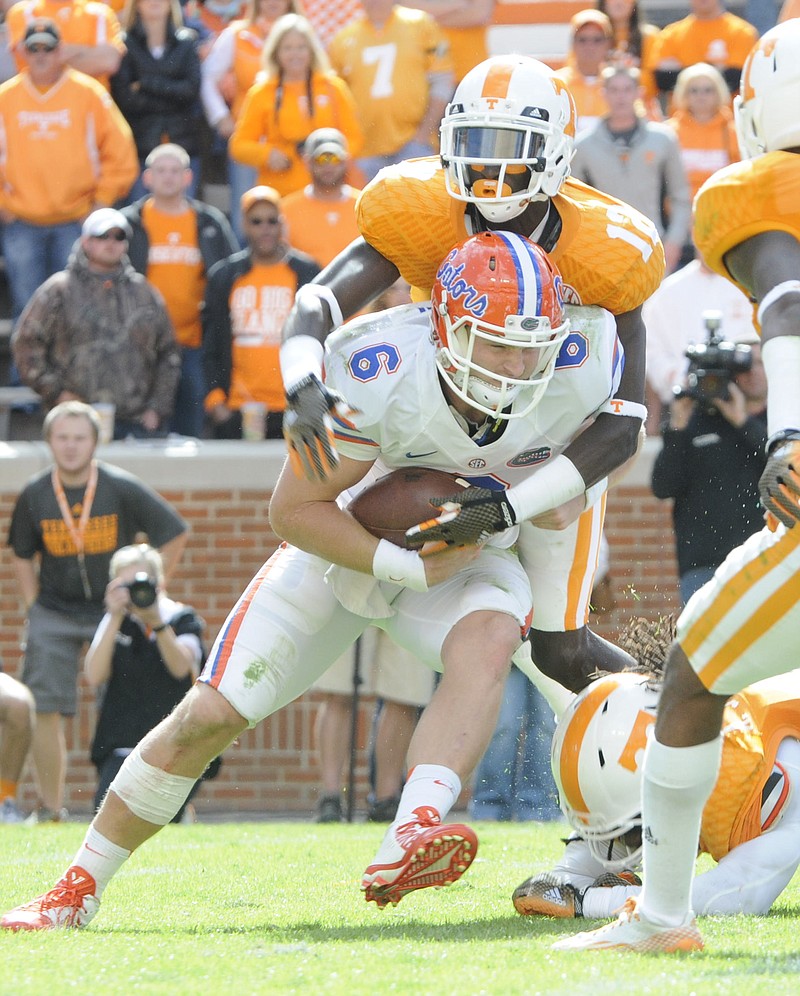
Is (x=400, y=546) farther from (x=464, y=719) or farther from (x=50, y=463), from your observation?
(x=50, y=463)

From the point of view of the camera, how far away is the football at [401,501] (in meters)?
4.04

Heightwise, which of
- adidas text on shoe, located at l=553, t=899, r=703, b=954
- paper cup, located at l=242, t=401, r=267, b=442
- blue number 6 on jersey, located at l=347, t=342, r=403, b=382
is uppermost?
blue number 6 on jersey, located at l=347, t=342, r=403, b=382

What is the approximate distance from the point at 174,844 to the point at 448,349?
2.91 meters

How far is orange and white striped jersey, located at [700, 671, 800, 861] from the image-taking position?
3.96 m

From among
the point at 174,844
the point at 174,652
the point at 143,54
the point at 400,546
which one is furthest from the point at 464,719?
the point at 143,54

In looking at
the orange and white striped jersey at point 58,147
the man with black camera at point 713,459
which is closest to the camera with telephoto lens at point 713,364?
the man with black camera at point 713,459

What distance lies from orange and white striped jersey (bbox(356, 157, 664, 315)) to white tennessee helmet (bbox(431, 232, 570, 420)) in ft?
0.95

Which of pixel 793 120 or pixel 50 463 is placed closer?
pixel 793 120

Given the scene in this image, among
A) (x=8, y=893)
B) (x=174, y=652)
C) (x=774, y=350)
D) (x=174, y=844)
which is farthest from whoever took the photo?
(x=174, y=652)

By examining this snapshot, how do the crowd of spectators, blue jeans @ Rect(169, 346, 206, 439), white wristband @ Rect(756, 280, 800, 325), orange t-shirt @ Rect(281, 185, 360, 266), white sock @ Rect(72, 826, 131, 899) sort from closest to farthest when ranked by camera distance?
white wristband @ Rect(756, 280, 800, 325)
white sock @ Rect(72, 826, 131, 899)
the crowd of spectators
orange t-shirt @ Rect(281, 185, 360, 266)
blue jeans @ Rect(169, 346, 206, 439)

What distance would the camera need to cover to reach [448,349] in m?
3.86

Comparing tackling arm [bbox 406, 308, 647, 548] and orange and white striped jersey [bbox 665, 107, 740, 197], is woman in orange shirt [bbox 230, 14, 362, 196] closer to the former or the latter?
A: orange and white striped jersey [bbox 665, 107, 740, 197]

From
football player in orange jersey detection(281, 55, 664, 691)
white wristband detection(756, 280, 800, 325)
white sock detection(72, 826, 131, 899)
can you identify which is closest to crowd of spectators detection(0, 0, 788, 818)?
white sock detection(72, 826, 131, 899)

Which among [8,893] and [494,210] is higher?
[494,210]
